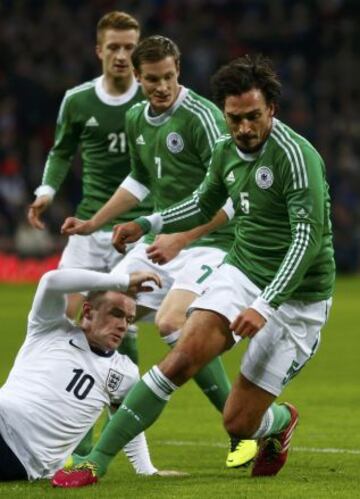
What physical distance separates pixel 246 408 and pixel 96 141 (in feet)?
10.4

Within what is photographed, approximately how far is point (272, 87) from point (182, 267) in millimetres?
1837

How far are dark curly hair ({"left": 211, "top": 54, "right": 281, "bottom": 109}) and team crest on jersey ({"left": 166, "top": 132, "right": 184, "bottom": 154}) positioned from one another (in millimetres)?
1426

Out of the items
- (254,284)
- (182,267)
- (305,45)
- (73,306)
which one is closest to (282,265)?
(254,284)

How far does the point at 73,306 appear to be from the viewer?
9.32 meters

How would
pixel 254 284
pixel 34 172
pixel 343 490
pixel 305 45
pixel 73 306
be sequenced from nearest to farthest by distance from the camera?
1. pixel 343 490
2. pixel 254 284
3. pixel 73 306
4. pixel 34 172
5. pixel 305 45

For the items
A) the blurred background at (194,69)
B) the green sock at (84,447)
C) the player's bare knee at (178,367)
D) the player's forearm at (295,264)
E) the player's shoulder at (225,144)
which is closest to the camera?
the player's forearm at (295,264)

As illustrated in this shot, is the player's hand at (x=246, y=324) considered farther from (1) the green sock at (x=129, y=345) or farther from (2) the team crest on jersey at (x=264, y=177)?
(1) the green sock at (x=129, y=345)

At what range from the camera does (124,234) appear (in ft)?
24.6

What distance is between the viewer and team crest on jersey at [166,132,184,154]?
838 centimetres

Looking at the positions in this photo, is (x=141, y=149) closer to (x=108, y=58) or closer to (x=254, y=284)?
(x=108, y=58)

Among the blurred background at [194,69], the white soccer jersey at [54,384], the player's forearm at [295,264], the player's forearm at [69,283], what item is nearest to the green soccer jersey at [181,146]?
the player's forearm at [295,264]

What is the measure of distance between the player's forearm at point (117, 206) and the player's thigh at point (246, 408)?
191 cm

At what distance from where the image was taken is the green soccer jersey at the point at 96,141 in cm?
955

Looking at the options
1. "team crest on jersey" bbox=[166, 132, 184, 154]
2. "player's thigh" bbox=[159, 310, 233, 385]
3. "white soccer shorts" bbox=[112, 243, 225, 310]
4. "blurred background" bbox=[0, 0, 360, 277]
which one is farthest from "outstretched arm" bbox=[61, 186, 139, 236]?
"blurred background" bbox=[0, 0, 360, 277]
